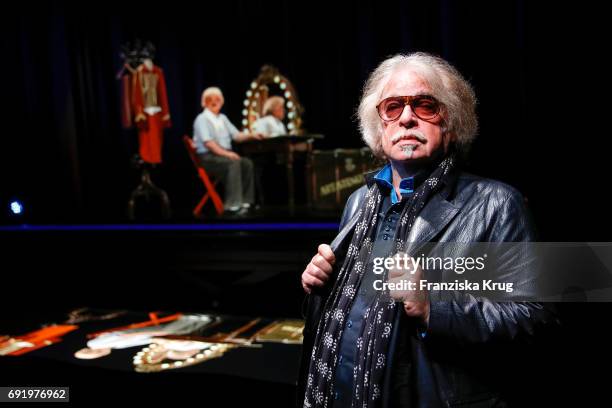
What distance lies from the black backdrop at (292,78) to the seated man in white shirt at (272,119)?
1.98 ft

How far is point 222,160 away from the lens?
390 cm

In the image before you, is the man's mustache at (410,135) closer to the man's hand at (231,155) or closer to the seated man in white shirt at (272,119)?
the man's hand at (231,155)

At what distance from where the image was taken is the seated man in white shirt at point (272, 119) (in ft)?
13.6

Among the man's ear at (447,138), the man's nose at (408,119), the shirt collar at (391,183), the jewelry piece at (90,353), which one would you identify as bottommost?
the jewelry piece at (90,353)

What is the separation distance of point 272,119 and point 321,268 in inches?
123

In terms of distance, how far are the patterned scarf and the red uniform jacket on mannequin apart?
3531 mm

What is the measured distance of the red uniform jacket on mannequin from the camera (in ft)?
14.1

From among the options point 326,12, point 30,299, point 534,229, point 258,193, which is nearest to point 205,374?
point 534,229

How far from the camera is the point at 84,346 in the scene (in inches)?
92.4

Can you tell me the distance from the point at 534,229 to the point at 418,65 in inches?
19.1

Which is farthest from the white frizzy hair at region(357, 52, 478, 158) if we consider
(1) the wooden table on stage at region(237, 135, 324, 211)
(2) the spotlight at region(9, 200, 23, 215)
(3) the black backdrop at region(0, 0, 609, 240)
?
(2) the spotlight at region(9, 200, 23, 215)

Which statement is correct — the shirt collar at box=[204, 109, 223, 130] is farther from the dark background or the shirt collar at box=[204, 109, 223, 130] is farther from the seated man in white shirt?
the dark background

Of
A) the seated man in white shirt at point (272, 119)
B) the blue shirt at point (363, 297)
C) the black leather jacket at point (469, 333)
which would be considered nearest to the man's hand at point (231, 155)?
the seated man in white shirt at point (272, 119)

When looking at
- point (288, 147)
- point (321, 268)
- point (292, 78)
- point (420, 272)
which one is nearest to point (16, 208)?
point (288, 147)
